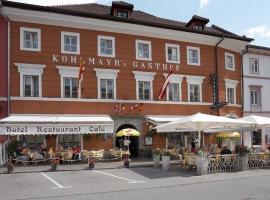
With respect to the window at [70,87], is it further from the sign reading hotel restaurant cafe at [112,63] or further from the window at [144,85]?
the window at [144,85]

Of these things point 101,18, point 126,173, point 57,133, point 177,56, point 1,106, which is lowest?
point 126,173

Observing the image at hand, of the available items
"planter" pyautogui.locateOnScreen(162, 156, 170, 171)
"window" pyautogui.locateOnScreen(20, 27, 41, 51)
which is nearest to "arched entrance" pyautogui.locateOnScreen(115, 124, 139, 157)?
"planter" pyautogui.locateOnScreen(162, 156, 170, 171)

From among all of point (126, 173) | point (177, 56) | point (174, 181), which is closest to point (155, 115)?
point (177, 56)

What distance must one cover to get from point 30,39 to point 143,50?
25.8 feet

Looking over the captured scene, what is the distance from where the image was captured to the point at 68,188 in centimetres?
1561

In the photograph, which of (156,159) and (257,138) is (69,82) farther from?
(257,138)

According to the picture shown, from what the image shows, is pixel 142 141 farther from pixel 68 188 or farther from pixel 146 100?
pixel 68 188

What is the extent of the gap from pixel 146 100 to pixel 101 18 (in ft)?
20.7

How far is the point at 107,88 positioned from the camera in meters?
28.9

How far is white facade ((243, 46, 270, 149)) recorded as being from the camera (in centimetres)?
3609

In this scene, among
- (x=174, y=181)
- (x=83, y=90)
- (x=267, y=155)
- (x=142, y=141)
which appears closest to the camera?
(x=174, y=181)

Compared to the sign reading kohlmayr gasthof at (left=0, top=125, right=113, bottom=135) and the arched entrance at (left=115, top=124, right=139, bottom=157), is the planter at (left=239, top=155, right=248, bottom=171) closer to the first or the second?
the sign reading kohlmayr gasthof at (left=0, top=125, right=113, bottom=135)

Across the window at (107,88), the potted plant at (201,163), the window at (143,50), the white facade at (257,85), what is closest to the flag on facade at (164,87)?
the window at (143,50)

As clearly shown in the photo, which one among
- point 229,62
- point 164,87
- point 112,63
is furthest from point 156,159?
point 229,62
